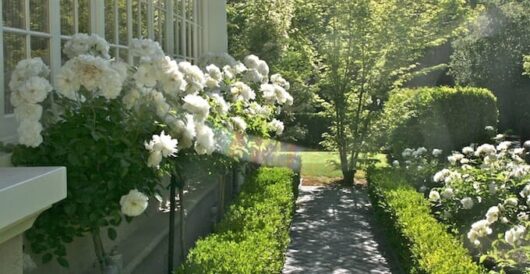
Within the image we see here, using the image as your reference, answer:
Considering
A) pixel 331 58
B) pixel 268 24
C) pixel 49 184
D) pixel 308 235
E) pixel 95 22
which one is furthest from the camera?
pixel 268 24

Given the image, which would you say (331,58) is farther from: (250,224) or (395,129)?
(250,224)

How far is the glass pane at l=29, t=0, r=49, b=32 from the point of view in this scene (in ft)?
13.5

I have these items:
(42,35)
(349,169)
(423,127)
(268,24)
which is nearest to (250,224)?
(42,35)

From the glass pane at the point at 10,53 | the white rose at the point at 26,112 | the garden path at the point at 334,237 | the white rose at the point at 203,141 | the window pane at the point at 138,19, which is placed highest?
the window pane at the point at 138,19

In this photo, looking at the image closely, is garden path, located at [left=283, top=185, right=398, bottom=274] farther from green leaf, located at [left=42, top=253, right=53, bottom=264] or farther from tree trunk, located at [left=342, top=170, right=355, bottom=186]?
green leaf, located at [left=42, top=253, right=53, bottom=264]

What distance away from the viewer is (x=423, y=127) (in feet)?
47.4

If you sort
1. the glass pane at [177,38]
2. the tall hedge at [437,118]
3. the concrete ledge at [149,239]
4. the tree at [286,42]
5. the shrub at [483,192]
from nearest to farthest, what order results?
the concrete ledge at [149,239], the shrub at [483,192], the glass pane at [177,38], the tall hedge at [437,118], the tree at [286,42]

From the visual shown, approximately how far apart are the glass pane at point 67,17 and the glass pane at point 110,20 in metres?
0.85

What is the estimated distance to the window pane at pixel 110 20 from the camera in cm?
566

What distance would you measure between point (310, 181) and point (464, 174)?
6.67m

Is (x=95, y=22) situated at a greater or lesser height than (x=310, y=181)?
greater

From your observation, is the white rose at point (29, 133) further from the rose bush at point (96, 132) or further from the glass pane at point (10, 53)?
the glass pane at point (10, 53)

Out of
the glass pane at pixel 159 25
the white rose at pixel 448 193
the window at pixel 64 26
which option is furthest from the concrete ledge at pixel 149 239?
the white rose at pixel 448 193

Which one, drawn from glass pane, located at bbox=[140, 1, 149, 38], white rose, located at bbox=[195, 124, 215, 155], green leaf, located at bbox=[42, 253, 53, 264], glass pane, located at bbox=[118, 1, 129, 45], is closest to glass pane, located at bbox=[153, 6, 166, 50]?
glass pane, located at bbox=[140, 1, 149, 38]
